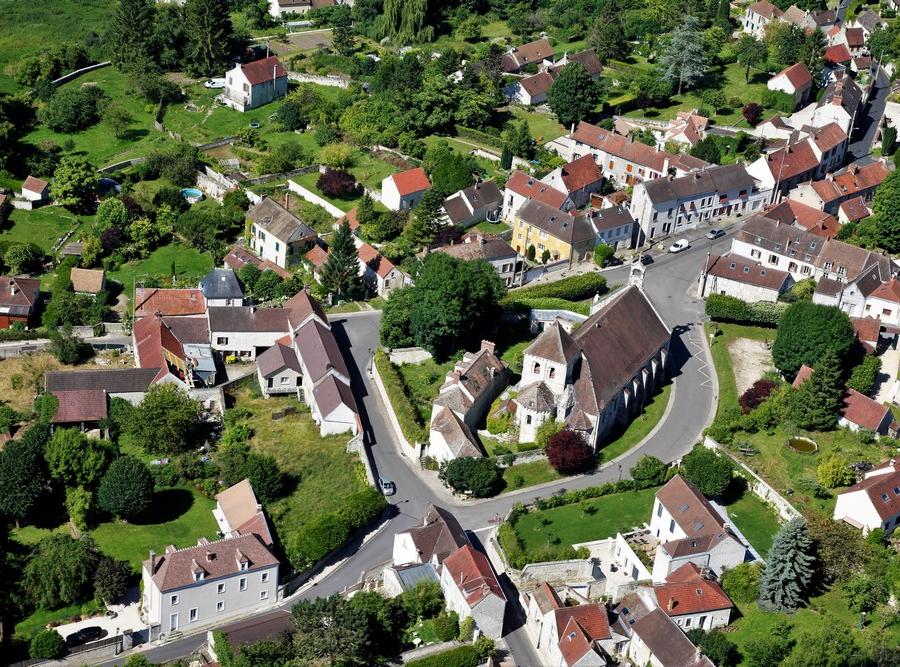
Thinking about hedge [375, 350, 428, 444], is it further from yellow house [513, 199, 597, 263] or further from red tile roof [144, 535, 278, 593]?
yellow house [513, 199, 597, 263]

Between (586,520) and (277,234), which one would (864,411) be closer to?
(586,520)

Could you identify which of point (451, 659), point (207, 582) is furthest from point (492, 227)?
point (451, 659)

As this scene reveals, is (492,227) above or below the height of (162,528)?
above

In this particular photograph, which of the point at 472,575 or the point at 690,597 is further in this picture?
the point at 690,597

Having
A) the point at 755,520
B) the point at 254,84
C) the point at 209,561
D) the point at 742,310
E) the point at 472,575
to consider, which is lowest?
the point at 755,520

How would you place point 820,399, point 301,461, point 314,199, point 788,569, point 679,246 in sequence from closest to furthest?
1. point 788,569
2. point 301,461
3. point 820,399
4. point 679,246
5. point 314,199

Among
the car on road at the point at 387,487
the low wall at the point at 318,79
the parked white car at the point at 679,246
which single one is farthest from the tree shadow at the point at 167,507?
the low wall at the point at 318,79

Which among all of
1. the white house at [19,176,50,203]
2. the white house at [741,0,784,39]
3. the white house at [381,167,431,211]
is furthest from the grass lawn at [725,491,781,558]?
the white house at [741,0,784,39]

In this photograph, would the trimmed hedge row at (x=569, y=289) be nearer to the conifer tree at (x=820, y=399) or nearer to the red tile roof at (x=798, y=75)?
the conifer tree at (x=820, y=399)
